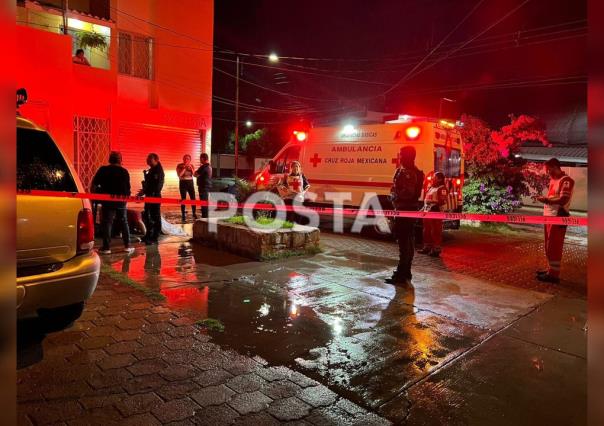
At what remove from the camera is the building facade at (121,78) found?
36.8 ft

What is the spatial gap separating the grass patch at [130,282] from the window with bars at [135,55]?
9.13m

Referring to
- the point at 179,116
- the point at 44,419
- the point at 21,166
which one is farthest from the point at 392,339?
the point at 179,116

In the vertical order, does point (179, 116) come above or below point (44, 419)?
above

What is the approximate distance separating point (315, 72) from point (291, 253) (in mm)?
19390

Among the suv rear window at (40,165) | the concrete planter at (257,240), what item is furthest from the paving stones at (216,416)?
the concrete planter at (257,240)

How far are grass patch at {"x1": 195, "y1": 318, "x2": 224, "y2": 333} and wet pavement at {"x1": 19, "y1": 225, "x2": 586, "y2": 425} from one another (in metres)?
Result: 0.05

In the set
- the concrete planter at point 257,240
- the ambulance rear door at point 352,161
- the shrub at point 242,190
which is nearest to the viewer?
the concrete planter at point 257,240

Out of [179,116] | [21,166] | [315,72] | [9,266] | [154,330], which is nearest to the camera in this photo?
[9,266]

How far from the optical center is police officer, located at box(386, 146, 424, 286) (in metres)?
6.49

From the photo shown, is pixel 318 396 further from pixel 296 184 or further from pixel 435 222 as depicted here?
pixel 296 184

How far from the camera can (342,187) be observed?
38.7ft

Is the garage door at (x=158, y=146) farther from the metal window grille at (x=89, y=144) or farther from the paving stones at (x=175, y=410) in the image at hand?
the paving stones at (x=175, y=410)

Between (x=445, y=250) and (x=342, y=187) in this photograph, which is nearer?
(x=445, y=250)

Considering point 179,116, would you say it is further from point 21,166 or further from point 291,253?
point 21,166
